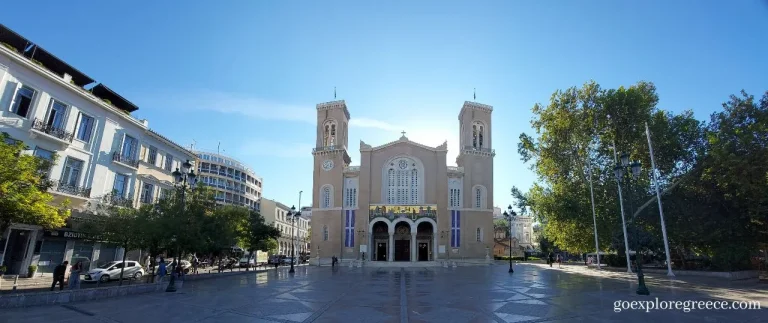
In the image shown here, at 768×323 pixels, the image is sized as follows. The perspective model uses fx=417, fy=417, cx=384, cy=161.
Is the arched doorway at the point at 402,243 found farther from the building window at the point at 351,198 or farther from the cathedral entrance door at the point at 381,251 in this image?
the building window at the point at 351,198

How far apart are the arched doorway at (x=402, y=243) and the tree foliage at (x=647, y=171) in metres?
14.1

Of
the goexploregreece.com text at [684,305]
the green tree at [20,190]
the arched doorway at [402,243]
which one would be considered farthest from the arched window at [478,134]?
the green tree at [20,190]

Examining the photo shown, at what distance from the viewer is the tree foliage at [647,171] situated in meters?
20.9

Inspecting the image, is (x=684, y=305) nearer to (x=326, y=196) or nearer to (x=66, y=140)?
(x=66, y=140)

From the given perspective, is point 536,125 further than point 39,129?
Yes

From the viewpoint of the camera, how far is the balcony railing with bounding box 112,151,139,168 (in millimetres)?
25609

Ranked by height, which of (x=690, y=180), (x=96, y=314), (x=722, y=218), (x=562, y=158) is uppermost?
(x=562, y=158)

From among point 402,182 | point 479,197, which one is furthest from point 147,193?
point 479,197

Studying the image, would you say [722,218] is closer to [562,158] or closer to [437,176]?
[562,158]

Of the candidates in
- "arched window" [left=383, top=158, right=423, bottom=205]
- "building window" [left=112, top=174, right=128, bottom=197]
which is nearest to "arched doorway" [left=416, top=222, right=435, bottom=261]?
"arched window" [left=383, top=158, right=423, bottom=205]

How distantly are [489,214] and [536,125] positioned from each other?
1563cm

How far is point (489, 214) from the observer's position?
49.1 metres

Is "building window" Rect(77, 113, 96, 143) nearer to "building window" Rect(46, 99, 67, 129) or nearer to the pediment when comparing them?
"building window" Rect(46, 99, 67, 129)

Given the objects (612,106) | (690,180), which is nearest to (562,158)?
(612,106)
